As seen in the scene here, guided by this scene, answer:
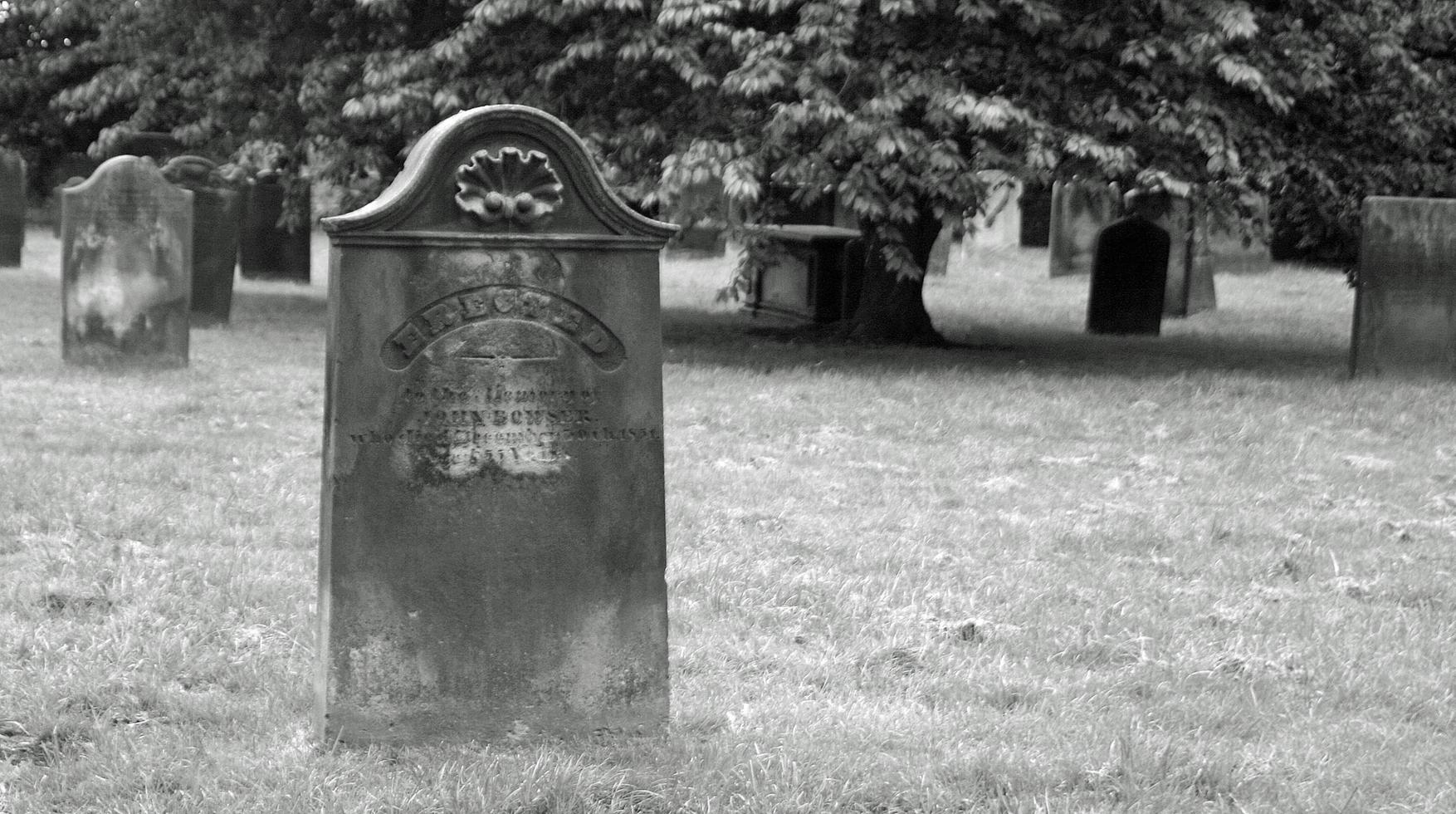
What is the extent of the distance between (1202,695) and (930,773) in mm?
1176

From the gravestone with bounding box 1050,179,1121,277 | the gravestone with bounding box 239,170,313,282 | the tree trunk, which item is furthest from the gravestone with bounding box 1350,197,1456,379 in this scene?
the gravestone with bounding box 239,170,313,282

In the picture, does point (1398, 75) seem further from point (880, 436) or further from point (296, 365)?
point (296, 365)

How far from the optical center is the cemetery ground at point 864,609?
4223 millimetres

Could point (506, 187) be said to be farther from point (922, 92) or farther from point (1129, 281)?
point (1129, 281)

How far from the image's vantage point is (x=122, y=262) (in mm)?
11789

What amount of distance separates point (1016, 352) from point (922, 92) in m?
3.90

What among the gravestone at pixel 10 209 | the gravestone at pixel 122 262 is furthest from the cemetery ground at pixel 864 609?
the gravestone at pixel 10 209

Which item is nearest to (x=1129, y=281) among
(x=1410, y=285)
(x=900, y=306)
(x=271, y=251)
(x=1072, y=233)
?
(x=900, y=306)

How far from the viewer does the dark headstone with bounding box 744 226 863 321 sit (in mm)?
18359

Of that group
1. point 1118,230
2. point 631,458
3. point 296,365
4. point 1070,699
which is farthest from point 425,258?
point 1118,230

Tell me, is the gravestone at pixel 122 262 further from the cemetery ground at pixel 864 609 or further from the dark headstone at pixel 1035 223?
the dark headstone at pixel 1035 223

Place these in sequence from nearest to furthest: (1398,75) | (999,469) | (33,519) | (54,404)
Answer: (33,519)
(999,469)
(54,404)
(1398,75)

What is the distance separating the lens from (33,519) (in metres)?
6.80

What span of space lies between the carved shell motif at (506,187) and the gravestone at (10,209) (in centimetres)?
2077
